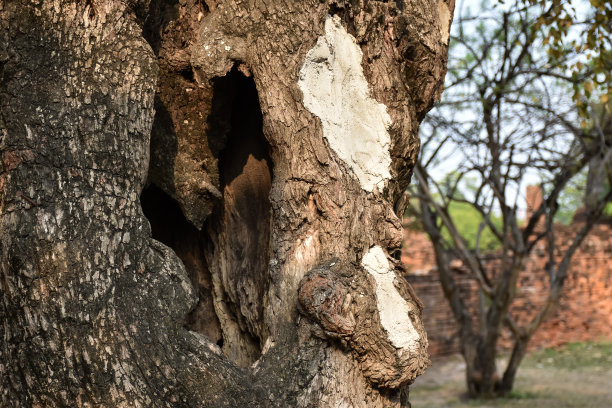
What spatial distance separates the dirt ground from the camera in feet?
28.3

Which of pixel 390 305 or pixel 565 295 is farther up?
pixel 565 295

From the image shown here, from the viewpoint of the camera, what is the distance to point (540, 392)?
922cm

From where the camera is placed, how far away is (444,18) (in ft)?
11.2

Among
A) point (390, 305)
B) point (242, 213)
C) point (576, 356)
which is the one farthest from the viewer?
point (576, 356)

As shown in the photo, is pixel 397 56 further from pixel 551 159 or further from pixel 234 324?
pixel 551 159

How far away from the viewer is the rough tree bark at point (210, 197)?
225 centimetres

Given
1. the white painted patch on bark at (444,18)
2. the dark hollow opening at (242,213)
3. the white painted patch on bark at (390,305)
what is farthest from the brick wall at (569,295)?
the white painted patch on bark at (390,305)

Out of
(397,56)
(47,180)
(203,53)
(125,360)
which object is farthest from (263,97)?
(125,360)

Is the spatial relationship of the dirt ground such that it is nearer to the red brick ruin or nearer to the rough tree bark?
the red brick ruin

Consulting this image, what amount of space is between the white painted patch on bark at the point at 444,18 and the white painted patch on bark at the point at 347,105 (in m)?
0.61

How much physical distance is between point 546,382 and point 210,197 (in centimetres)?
831

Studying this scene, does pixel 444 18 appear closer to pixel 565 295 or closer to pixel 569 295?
pixel 565 295

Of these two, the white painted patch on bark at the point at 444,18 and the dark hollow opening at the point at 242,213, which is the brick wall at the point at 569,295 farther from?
the dark hollow opening at the point at 242,213

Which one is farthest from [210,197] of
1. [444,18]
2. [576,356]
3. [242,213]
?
[576,356]
